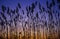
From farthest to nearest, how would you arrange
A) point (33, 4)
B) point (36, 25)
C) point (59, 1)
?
1. point (36, 25)
2. point (33, 4)
3. point (59, 1)

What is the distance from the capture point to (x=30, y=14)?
12.9 m

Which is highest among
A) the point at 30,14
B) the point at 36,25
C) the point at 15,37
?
the point at 30,14

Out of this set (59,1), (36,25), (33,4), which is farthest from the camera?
(36,25)

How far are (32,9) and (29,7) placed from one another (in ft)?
0.96

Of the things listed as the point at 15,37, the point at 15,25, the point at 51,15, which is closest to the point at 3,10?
the point at 15,25

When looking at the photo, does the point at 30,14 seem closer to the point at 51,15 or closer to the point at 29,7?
the point at 29,7

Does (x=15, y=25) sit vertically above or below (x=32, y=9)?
below

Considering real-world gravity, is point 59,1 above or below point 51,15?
above

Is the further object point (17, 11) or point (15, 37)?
point (15, 37)

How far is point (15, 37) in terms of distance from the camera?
Result: 13.8m

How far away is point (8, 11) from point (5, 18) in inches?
25.2

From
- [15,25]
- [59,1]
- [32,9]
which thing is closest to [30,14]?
[32,9]

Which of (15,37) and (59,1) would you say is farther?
(15,37)

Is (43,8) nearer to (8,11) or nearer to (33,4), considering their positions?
(33,4)
